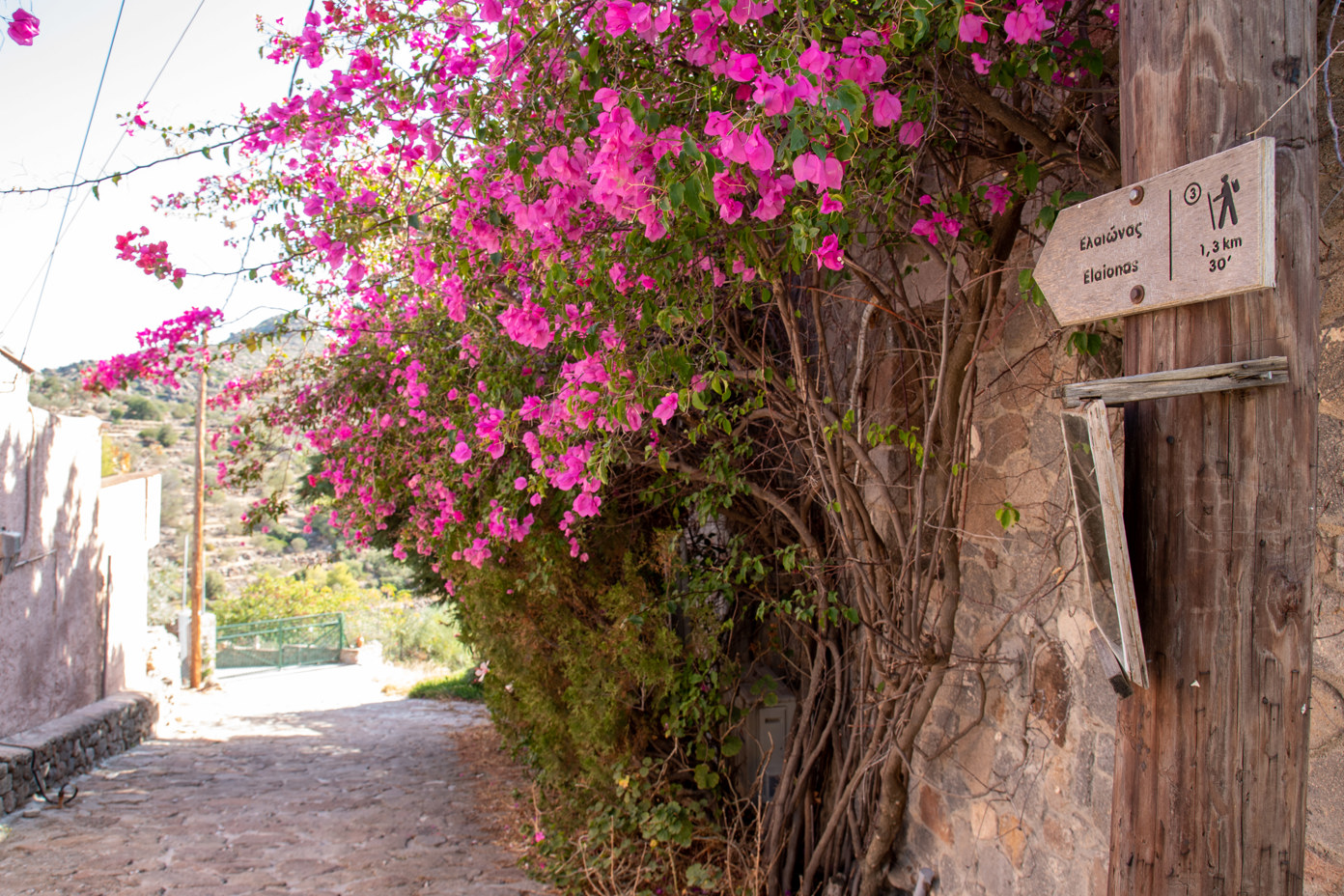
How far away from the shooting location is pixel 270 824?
18.6 feet

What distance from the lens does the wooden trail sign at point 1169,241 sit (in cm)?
118

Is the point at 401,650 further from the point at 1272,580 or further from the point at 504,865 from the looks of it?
the point at 1272,580

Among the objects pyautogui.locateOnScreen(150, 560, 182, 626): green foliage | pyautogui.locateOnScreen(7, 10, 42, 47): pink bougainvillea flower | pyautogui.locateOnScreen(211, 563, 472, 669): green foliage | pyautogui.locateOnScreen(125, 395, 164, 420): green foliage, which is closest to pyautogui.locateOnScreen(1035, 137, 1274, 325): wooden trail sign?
pyautogui.locateOnScreen(7, 10, 42, 47): pink bougainvillea flower

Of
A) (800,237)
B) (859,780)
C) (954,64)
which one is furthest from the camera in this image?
(859,780)

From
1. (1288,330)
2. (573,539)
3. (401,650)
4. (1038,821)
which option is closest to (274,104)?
(573,539)

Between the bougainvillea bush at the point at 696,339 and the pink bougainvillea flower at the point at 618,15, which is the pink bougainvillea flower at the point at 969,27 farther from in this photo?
the pink bougainvillea flower at the point at 618,15

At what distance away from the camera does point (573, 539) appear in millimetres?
3910

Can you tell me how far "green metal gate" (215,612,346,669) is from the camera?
58.5 feet

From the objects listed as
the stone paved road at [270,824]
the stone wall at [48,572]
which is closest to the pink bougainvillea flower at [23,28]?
the stone paved road at [270,824]

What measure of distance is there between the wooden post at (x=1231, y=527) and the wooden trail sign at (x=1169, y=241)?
0.16 feet

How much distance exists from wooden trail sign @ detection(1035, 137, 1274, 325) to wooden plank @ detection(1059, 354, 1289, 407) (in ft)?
0.35

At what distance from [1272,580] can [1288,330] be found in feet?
1.15

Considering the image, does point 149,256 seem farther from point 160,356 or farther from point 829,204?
point 829,204

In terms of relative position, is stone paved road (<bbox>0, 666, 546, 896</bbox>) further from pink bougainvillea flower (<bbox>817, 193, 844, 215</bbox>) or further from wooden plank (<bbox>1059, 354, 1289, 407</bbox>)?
wooden plank (<bbox>1059, 354, 1289, 407</bbox>)
